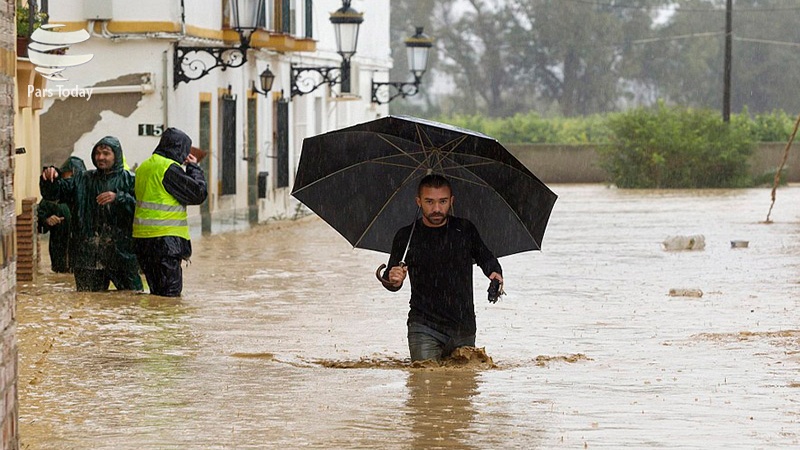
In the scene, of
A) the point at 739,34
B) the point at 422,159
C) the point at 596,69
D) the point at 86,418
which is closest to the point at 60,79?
the point at 422,159

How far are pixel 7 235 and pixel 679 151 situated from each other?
39.7 metres

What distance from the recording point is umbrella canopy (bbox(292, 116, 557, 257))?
35.2ft

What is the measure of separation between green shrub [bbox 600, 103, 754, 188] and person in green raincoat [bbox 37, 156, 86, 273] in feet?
93.5

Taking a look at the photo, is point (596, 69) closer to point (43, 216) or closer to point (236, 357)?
point (43, 216)

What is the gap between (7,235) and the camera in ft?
22.4

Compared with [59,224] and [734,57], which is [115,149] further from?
[734,57]

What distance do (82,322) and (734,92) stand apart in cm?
6733

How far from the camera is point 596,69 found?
7612 cm

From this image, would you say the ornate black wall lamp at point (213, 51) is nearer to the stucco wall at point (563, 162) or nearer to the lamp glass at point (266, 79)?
the lamp glass at point (266, 79)

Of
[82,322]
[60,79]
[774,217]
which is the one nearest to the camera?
[82,322]

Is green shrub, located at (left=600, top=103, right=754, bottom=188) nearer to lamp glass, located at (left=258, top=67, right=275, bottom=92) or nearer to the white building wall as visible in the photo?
the white building wall

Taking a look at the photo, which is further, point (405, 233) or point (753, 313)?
point (753, 313)

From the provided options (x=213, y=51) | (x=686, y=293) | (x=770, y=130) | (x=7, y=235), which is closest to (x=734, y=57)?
(x=770, y=130)

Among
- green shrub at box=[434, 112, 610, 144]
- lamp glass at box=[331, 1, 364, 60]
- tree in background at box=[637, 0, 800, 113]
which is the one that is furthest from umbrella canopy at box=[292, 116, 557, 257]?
tree in background at box=[637, 0, 800, 113]
